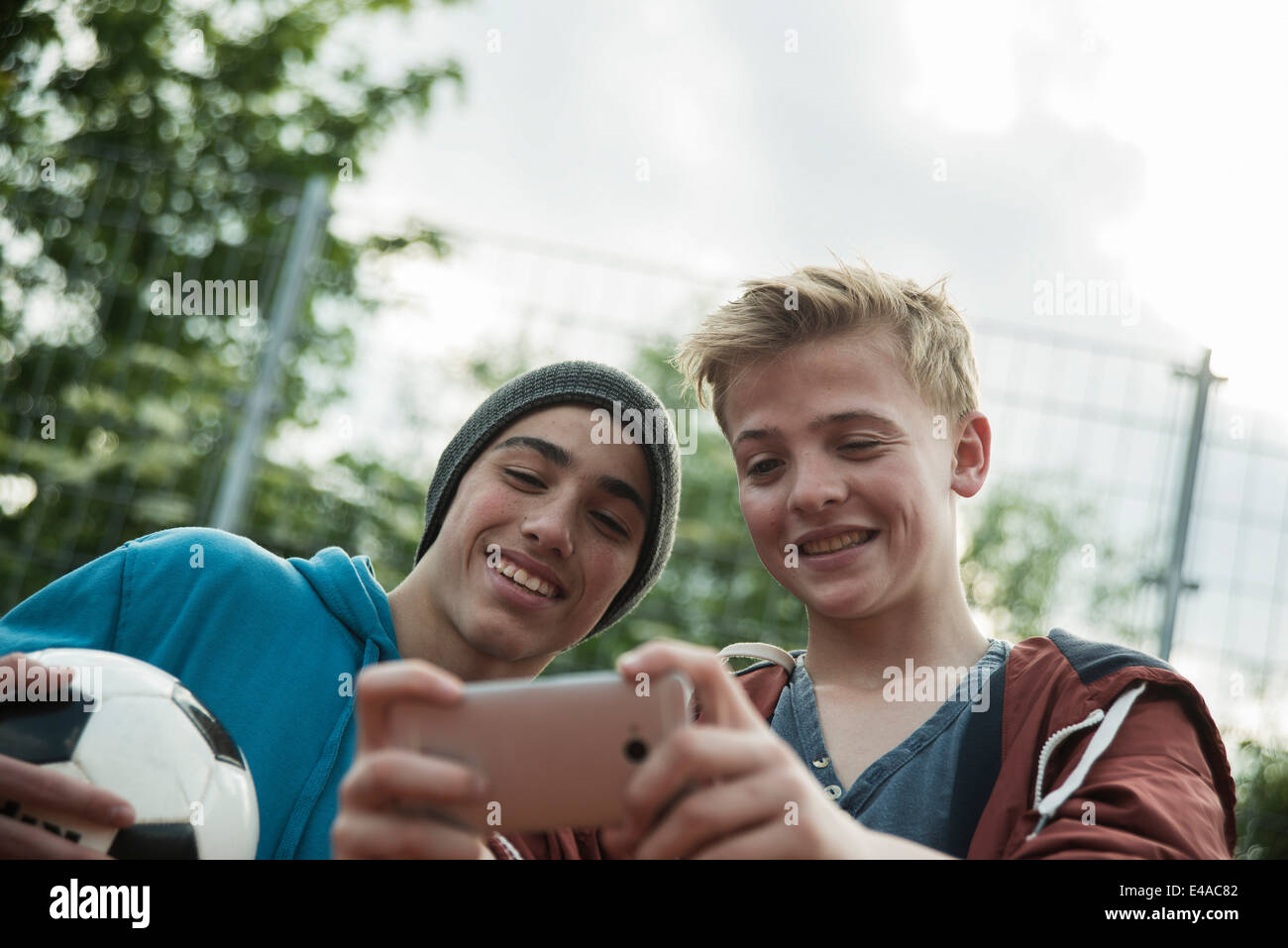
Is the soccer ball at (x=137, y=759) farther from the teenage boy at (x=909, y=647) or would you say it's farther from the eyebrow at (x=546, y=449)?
the eyebrow at (x=546, y=449)

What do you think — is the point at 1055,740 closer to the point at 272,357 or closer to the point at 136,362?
the point at 272,357

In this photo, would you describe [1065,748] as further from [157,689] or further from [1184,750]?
[157,689]

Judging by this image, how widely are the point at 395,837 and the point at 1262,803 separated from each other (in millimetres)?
5316

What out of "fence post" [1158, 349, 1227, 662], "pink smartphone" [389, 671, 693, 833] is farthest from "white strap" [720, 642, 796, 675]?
"fence post" [1158, 349, 1227, 662]

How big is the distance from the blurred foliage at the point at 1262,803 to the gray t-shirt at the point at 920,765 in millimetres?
3176

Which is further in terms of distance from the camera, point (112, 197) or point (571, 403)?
point (112, 197)

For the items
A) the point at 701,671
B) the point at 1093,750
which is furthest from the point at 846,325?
the point at 701,671

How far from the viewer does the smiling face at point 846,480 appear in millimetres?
2197

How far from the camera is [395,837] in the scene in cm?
113

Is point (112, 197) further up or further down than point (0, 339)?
further up

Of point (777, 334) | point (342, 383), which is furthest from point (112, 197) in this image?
point (777, 334)

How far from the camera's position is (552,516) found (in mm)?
2463

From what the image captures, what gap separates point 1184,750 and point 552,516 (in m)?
1.40
